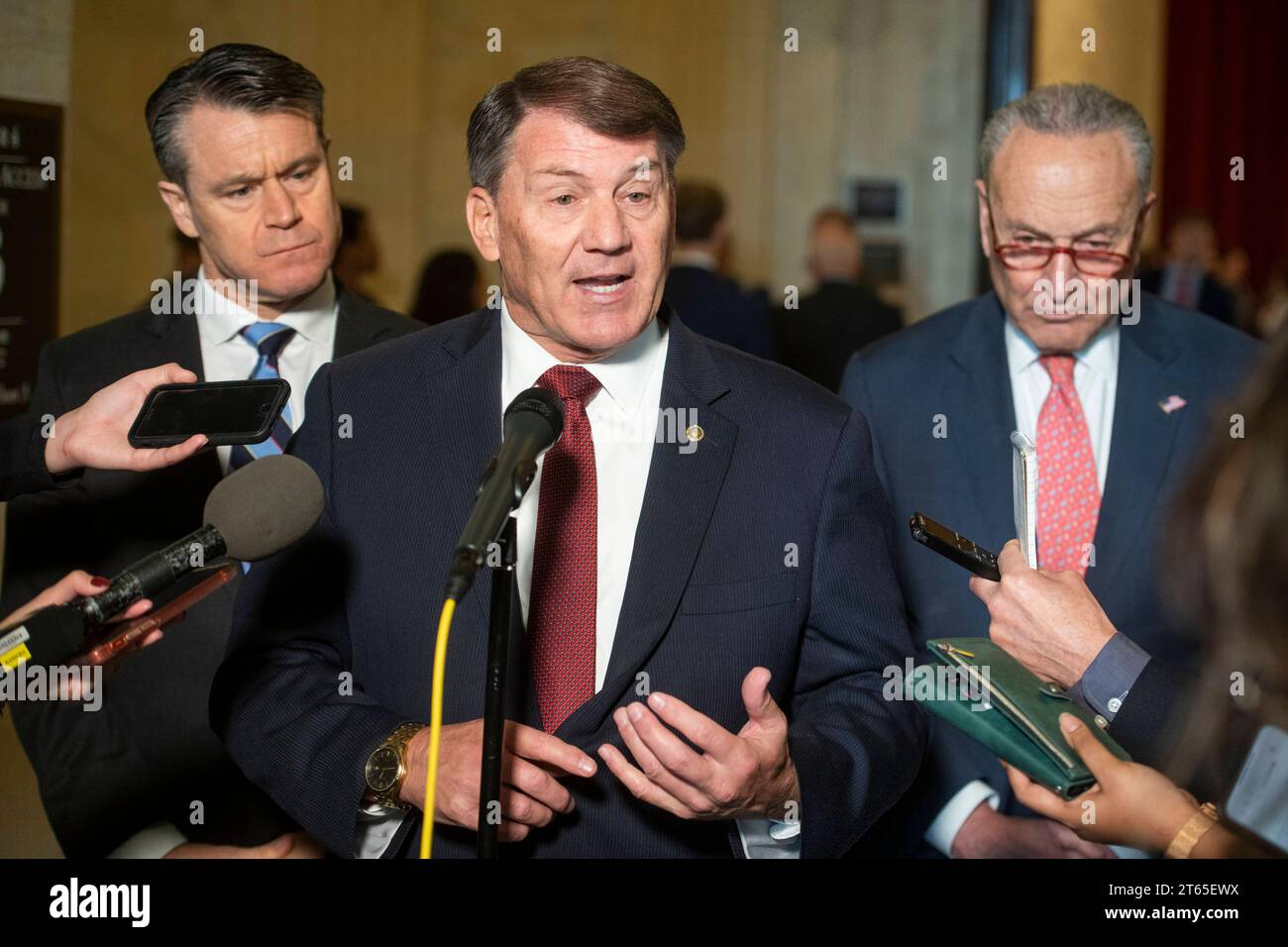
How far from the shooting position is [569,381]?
2039 millimetres

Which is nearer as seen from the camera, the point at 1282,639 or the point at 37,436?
the point at 1282,639

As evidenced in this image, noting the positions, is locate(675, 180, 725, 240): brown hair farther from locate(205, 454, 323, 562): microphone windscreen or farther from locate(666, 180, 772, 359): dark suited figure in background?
locate(205, 454, 323, 562): microphone windscreen

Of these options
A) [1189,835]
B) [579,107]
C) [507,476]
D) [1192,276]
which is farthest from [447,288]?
[1192,276]

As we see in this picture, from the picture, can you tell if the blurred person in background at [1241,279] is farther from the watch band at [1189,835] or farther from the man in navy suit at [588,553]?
the watch band at [1189,835]

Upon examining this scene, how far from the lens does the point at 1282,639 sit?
1.19 metres

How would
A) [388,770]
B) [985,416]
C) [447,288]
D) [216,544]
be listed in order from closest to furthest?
1. [216,544]
2. [388,770]
3. [985,416]
4. [447,288]

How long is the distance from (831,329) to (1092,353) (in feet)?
7.38

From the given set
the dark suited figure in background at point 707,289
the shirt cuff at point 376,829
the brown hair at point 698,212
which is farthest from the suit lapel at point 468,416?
the brown hair at point 698,212

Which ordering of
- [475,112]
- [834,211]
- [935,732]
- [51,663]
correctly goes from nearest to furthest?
[51,663] → [475,112] → [935,732] → [834,211]

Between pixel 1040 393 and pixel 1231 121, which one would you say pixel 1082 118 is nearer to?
pixel 1040 393
